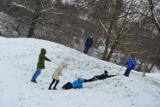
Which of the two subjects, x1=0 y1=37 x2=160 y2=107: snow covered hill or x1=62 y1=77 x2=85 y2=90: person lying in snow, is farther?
x1=62 y1=77 x2=85 y2=90: person lying in snow

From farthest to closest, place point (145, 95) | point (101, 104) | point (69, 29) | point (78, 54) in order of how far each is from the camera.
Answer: point (69, 29) < point (78, 54) < point (145, 95) < point (101, 104)

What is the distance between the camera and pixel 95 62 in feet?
92.6

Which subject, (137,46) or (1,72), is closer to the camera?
(1,72)

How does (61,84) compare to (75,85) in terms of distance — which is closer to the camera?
(75,85)

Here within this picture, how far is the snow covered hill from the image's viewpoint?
17.5 m

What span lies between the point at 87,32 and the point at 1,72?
96.9ft

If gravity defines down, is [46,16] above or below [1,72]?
above

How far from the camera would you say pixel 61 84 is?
22.7 m

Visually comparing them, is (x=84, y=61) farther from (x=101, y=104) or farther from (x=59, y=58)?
(x=101, y=104)

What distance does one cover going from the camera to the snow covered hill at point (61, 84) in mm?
17534

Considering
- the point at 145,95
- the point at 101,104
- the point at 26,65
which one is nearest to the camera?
the point at 101,104

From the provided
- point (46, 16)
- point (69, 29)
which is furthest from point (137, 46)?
point (46, 16)

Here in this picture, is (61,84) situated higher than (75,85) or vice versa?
(75,85)

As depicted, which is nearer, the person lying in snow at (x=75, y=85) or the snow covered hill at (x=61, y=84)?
the snow covered hill at (x=61, y=84)
